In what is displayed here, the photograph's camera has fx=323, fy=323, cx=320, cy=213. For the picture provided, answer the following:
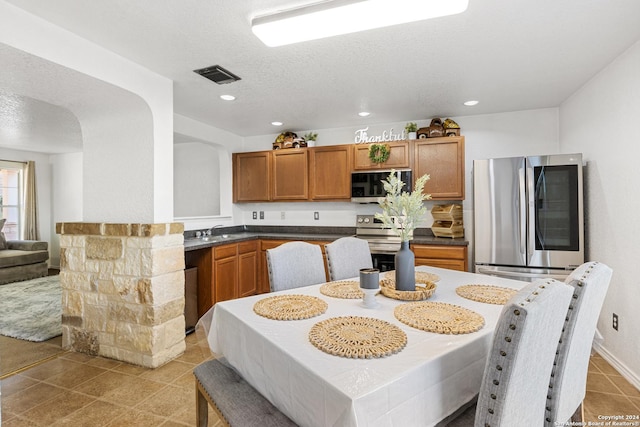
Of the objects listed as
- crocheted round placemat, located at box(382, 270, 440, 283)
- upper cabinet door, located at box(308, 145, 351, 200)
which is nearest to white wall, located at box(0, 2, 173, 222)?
crocheted round placemat, located at box(382, 270, 440, 283)

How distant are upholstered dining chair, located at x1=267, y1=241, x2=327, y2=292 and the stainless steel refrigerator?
1.91 metres

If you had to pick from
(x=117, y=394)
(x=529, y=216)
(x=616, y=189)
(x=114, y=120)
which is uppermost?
(x=114, y=120)

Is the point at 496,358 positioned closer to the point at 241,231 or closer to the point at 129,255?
the point at 129,255

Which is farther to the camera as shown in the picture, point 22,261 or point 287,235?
point 22,261

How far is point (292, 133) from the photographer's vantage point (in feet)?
14.8

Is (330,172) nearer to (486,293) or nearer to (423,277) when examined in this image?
(423,277)

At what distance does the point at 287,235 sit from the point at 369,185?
125cm

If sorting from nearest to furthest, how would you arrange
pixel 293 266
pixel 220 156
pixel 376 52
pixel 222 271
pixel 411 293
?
1. pixel 411 293
2. pixel 293 266
3. pixel 376 52
4. pixel 222 271
5. pixel 220 156

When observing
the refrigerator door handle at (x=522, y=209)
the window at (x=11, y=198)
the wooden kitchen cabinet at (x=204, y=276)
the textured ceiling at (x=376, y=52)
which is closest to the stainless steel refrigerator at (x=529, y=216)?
the refrigerator door handle at (x=522, y=209)

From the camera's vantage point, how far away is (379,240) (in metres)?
3.93

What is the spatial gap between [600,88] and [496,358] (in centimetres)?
298

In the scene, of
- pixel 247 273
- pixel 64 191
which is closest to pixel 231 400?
pixel 247 273

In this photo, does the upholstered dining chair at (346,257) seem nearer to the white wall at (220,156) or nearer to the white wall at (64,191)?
the white wall at (220,156)

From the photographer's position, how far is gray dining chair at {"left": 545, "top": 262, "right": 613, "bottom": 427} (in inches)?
44.5
